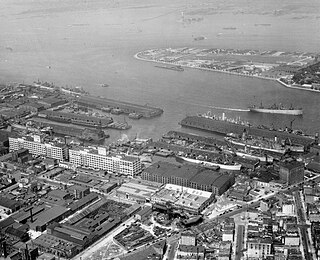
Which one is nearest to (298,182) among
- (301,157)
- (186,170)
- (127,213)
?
(301,157)

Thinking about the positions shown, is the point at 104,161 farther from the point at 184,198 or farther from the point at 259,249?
the point at 259,249

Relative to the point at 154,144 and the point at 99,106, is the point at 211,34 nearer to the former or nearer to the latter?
the point at 99,106

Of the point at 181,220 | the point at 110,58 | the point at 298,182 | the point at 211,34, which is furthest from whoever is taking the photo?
the point at 211,34

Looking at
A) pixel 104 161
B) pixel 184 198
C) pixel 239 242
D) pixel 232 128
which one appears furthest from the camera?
pixel 232 128

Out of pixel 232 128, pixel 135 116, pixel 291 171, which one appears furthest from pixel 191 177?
pixel 135 116

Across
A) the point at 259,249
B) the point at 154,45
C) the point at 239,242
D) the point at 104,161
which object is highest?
the point at 154,45

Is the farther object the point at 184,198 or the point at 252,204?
the point at 184,198

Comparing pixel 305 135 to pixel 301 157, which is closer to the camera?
pixel 301 157
